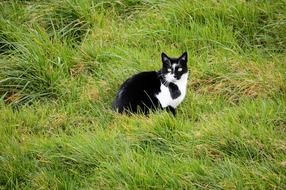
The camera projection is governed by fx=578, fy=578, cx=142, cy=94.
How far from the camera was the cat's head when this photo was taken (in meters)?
5.13

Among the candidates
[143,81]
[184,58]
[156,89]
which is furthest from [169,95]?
[184,58]

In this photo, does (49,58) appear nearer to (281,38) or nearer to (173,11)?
(173,11)

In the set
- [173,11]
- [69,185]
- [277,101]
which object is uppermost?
[173,11]

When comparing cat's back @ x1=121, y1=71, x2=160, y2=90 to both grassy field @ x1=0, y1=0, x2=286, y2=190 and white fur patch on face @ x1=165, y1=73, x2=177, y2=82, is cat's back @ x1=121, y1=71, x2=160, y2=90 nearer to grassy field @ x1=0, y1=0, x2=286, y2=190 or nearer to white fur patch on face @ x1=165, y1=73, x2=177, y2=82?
white fur patch on face @ x1=165, y1=73, x2=177, y2=82

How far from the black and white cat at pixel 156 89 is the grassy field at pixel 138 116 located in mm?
142

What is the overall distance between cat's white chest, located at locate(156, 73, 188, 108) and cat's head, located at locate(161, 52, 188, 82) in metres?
0.05

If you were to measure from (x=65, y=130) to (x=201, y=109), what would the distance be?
118 centimetres

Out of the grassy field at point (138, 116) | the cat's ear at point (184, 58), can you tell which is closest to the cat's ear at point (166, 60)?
the cat's ear at point (184, 58)

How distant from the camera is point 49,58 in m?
5.91

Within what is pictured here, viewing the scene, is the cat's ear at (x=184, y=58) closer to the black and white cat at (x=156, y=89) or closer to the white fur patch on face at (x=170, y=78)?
the black and white cat at (x=156, y=89)

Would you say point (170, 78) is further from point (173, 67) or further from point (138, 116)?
point (138, 116)

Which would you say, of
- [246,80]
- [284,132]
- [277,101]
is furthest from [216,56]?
[284,132]

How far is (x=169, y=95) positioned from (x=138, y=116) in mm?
424

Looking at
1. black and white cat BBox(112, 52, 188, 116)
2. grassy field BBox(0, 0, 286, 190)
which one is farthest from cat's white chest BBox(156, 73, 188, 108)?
grassy field BBox(0, 0, 286, 190)
